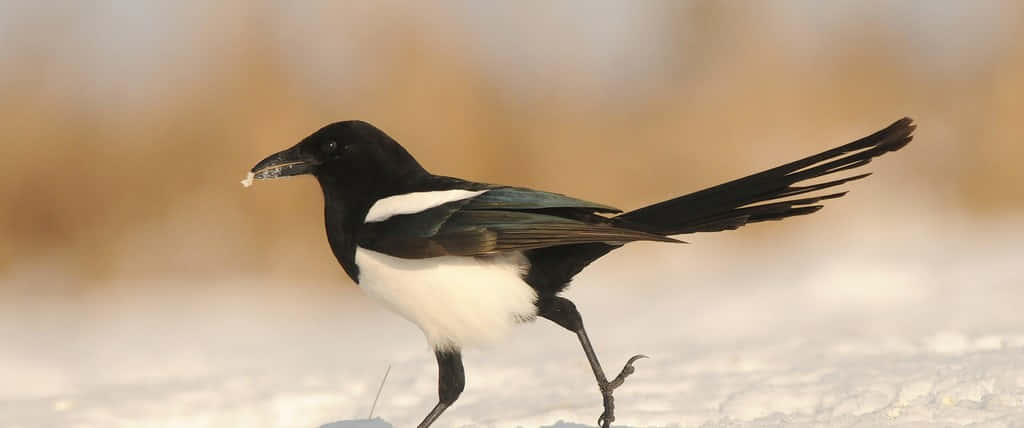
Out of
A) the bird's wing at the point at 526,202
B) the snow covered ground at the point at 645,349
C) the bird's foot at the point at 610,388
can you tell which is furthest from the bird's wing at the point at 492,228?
the snow covered ground at the point at 645,349

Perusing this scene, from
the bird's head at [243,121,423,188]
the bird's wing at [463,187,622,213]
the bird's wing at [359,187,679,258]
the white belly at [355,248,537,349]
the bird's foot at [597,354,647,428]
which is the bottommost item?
the bird's foot at [597,354,647,428]

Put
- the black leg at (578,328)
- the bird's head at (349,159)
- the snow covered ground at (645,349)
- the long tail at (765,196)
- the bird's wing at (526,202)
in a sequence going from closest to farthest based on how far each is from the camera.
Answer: the long tail at (765,196) < the bird's wing at (526,202) < the black leg at (578,328) < the bird's head at (349,159) < the snow covered ground at (645,349)

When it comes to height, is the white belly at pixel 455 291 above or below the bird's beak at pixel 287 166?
below

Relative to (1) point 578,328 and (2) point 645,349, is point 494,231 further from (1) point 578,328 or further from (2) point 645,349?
(2) point 645,349

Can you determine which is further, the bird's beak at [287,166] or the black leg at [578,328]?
the bird's beak at [287,166]

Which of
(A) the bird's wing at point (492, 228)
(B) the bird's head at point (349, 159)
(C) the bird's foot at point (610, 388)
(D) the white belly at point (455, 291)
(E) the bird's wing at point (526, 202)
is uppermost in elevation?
(B) the bird's head at point (349, 159)

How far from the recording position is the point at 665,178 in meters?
7.96

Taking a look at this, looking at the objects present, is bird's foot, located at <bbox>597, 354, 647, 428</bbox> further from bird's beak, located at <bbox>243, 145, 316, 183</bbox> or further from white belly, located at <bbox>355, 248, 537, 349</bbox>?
bird's beak, located at <bbox>243, 145, 316, 183</bbox>

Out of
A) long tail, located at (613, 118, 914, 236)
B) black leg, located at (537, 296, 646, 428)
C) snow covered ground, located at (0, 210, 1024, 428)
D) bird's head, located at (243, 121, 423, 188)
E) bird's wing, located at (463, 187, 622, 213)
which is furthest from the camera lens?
snow covered ground, located at (0, 210, 1024, 428)

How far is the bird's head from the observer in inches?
158

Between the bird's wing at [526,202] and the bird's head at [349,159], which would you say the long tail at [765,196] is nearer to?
→ the bird's wing at [526,202]

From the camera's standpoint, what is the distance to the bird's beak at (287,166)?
13.4ft

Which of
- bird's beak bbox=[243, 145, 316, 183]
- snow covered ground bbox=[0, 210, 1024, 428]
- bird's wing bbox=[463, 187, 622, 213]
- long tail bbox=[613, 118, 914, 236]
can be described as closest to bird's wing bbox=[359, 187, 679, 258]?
bird's wing bbox=[463, 187, 622, 213]

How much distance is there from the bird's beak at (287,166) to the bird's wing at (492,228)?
0.40 m
